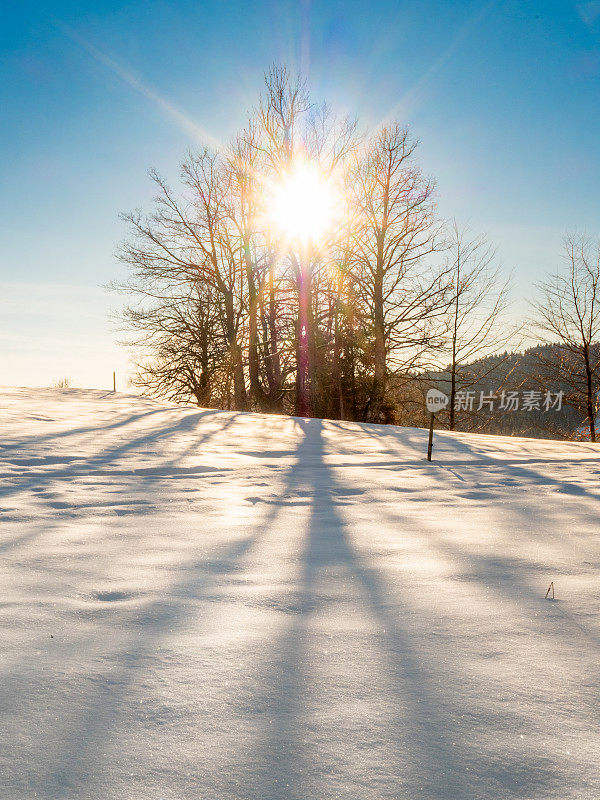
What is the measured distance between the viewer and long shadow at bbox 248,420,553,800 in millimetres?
1205

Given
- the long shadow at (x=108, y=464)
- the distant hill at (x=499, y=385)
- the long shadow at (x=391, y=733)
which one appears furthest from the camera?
the distant hill at (x=499, y=385)

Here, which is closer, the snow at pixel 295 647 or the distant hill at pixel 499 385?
the snow at pixel 295 647

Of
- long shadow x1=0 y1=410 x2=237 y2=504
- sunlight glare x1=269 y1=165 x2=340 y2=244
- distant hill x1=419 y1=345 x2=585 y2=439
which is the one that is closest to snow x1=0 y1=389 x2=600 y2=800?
long shadow x1=0 y1=410 x2=237 y2=504

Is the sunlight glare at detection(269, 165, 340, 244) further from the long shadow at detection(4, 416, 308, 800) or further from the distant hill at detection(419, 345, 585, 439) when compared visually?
the long shadow at detection(4, 416, 308, 800)

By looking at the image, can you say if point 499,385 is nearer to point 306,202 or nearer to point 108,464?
point 306,202

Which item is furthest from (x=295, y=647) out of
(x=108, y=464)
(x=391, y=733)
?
(x=108, y=464)

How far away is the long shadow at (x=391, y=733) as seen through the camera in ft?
3.95

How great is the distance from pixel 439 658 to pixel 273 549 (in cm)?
139

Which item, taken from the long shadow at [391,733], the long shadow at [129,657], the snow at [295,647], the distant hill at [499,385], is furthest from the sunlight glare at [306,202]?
the long shadow at [391,733]

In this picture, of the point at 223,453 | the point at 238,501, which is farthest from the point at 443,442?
the point at 238,501

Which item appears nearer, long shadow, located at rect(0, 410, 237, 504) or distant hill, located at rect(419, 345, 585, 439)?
long shadow, located at rect(0, 410, 237, 504)

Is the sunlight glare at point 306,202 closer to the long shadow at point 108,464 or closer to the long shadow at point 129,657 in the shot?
the long shadow at point 108,464

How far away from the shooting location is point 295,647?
183cm

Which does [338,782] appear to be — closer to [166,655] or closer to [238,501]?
[166,655]
